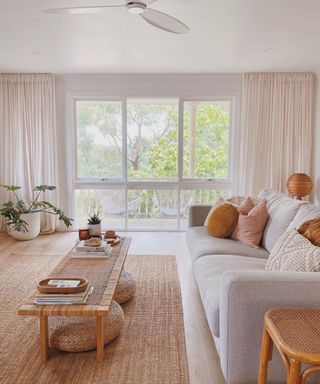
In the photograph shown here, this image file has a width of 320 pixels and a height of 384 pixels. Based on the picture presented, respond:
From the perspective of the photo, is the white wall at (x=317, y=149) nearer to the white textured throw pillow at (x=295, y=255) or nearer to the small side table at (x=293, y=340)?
the white textured throw pillow at (x=295, y=255)

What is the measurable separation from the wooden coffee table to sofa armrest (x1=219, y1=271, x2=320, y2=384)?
667 mm

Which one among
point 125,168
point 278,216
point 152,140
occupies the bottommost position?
point 278,216

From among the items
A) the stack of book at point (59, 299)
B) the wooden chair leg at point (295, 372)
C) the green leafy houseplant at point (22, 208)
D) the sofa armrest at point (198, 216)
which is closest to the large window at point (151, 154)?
the green leafy houseplant at point (22, 208)

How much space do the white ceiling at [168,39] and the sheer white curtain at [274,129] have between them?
0.27 metres

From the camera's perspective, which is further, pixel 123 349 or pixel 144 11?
pixel 144 11

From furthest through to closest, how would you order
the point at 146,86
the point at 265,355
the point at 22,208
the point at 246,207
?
the point at 146,86 < the point at 22,208 < the point at 246,207 < the point at 265,355

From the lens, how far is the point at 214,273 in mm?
2270

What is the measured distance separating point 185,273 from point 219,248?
809 mm

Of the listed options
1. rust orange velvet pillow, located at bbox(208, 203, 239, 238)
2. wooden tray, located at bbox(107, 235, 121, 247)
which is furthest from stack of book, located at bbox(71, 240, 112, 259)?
rust orange velvet pillow, located at bbox(208, 203, 239, 238)

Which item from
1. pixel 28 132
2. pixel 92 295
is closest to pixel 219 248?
pixel 92 295

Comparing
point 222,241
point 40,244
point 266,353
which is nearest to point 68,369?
point 266,353

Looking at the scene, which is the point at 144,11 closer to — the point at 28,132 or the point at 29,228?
the point at 28,132

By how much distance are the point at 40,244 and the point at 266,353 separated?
371 cm

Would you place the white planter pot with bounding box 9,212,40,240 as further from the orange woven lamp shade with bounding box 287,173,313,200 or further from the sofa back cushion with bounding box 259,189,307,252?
the orange woven lamp shade with bounding box 287,173,313,200
